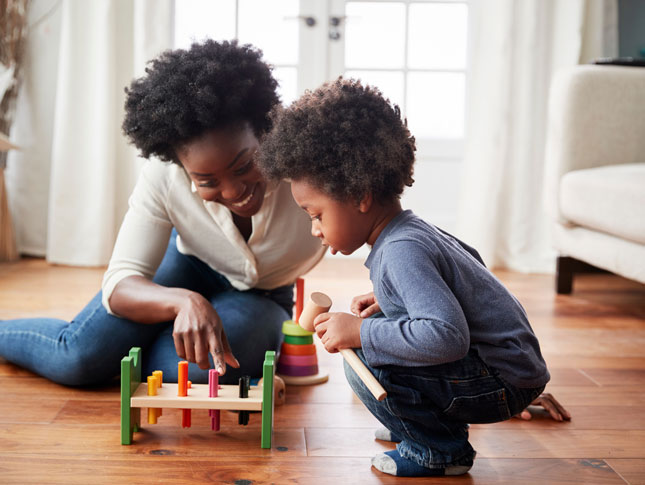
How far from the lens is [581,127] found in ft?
8.39

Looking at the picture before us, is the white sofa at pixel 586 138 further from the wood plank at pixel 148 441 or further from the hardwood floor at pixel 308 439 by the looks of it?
the wood plank at pixel 148 441

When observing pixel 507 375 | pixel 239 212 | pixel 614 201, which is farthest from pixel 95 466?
pixel 614 201

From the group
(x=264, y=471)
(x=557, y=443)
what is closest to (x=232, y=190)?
(x=264, y=471)

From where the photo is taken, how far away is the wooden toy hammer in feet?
3.43

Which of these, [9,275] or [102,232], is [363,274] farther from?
[9,275]

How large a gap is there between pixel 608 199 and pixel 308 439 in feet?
4.44

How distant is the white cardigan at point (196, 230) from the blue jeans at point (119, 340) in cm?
7

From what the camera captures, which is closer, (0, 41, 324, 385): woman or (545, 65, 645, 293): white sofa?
(0, 41, 324, 385): woman

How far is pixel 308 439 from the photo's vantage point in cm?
133

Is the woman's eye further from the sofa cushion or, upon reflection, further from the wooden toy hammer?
the sofa cushion

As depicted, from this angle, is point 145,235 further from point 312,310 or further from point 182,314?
point 312,310

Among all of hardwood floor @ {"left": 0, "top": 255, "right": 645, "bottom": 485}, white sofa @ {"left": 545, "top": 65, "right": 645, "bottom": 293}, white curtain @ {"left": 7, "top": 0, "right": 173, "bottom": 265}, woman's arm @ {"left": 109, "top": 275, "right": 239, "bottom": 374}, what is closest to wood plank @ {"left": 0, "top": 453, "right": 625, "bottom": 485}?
hardwood floor @ {"left": 0, "top": 255, "right": 645, "bottom": 485}

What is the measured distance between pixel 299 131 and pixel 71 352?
2.44ft

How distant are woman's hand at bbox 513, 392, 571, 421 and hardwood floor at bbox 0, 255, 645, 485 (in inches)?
0.8
